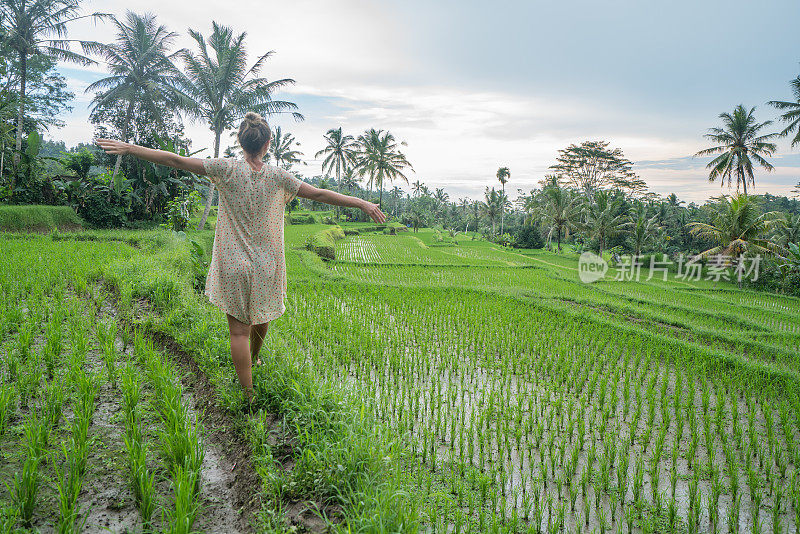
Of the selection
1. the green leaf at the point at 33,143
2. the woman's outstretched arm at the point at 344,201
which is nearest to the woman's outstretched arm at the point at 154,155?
the woman's outstretched arm at the point at 344,201

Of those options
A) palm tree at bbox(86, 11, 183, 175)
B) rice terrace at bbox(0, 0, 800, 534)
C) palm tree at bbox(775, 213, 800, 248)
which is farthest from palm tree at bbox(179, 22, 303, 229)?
palm tree at bbox(775, 213, 800, 248)

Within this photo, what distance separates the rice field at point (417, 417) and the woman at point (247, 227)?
0.53 m

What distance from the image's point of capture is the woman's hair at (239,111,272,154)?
7.34 ft

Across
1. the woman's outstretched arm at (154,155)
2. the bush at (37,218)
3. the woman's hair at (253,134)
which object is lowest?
the bush at (37,218)

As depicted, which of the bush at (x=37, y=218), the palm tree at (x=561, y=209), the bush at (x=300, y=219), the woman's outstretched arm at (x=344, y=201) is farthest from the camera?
the bush at (x=300, y=219)

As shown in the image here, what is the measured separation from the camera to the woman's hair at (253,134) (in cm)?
224

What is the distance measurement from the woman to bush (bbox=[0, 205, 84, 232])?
11.6 m

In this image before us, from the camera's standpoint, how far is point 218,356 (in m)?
2.99

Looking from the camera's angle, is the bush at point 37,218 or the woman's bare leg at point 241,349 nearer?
the woman's bare leg at point 241,349

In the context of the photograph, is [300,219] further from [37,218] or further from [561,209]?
[37,218]

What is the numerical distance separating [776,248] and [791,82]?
7.27m

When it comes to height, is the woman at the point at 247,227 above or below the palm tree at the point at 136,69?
below

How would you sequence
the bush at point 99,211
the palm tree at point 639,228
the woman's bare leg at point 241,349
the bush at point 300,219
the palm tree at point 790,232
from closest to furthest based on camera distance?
the woman's bare leg at point 241,349, the bush at point 99,211, the palm tree at point 790,232, the palm tree at point 639,228, the bush at point 300,219

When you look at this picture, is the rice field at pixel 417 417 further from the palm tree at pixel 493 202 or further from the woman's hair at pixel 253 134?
the palm tree at pixel 493 202
